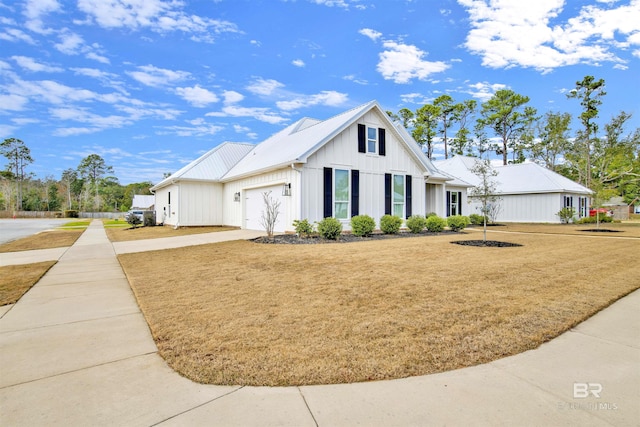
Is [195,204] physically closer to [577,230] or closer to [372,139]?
[372,139]

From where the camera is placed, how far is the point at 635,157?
120 ft

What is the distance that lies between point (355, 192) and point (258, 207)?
5.42 meters

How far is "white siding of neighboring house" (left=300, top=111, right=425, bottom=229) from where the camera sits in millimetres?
14141

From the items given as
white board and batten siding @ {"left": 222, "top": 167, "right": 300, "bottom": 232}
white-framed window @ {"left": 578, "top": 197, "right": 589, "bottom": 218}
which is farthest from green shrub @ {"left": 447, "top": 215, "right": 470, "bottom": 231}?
white-framed window @ {"left": 578, "top": 197, "right": 589, "bottom": 218}

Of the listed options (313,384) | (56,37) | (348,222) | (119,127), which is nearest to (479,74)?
(348,222)

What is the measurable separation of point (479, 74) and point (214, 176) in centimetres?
2300

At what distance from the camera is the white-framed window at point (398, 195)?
666 inches

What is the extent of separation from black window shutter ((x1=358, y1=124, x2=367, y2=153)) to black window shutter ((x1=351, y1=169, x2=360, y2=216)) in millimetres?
1168

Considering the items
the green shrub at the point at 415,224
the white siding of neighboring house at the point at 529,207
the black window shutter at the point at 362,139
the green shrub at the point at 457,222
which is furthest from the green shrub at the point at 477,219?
the black window shutter at the point at 362,139

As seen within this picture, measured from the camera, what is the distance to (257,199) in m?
17.4

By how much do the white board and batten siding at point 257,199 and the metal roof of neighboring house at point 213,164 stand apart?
1.42 m

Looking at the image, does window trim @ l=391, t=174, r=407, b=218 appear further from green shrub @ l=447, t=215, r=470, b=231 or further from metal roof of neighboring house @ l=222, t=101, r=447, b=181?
green shrub @ l=447, t=215, r=470, b=231

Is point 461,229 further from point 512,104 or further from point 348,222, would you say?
point 512,104

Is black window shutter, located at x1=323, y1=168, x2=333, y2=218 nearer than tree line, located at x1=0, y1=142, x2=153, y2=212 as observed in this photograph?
Yes
